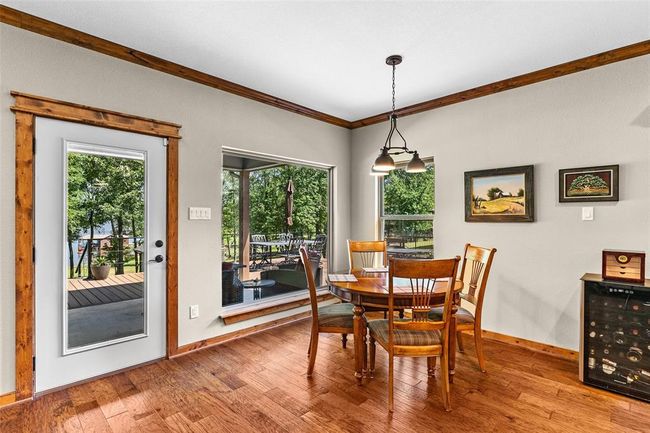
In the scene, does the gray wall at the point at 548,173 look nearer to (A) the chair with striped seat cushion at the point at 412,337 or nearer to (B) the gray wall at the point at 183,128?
(A) the chair with striped seat cushion at the point at 412,337

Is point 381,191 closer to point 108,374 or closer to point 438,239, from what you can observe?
point 438,239

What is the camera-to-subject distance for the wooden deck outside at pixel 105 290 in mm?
2578

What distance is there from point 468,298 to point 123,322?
2.98 metres

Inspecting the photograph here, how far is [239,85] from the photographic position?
351 cm

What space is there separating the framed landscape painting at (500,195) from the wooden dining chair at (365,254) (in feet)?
3.31

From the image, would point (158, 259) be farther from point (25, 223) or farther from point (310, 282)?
point (310, 282)

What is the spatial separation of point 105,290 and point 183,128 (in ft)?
5.13

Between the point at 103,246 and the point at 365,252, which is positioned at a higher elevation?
the point at 103,246

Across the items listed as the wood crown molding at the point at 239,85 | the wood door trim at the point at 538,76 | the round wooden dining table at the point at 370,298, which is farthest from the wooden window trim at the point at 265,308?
the wood door trim at the point at 538,76

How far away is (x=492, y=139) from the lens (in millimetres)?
3527

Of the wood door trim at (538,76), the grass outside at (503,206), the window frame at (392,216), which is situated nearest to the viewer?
the wood door trim at (538,76)

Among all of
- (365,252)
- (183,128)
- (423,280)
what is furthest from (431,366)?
(183,128)

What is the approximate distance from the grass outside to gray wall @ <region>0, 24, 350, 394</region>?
2044 millimetres

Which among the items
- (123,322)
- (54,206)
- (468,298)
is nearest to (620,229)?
(468,298)
